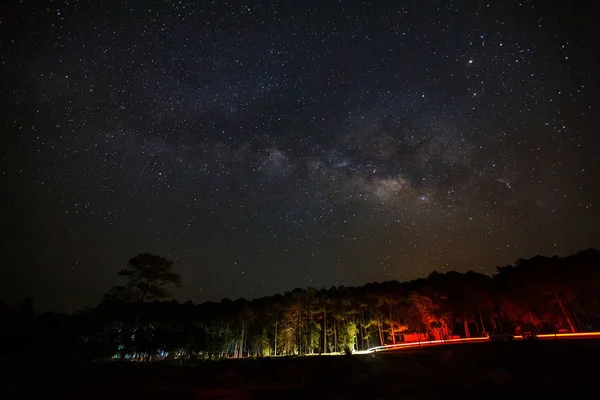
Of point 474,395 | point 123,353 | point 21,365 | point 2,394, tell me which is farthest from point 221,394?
point 123,353

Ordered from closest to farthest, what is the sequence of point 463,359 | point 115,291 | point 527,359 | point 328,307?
point 527,359, point 463,359, point 115,291, point 328,307

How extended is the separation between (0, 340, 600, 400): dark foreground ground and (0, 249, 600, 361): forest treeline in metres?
15.4

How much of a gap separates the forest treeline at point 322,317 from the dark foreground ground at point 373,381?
1536cm

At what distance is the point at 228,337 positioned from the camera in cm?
6084

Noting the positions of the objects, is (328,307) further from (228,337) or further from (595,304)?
(595,304)

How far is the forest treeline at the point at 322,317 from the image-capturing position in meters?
42.3

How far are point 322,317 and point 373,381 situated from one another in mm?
39693

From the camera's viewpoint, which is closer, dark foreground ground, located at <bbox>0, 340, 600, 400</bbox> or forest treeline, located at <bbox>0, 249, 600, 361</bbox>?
dark foreground ground, located at <bbox>0, 340, 600, 400</bbox>

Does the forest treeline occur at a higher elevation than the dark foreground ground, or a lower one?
higher

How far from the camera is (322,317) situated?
59.6 metres

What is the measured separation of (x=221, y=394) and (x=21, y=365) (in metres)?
24.2

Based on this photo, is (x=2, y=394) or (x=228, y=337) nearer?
(x=2, y=394)

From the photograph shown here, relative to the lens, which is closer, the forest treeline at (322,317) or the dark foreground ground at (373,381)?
the dark foreground ground at (373,381)

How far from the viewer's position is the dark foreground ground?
1659cm
